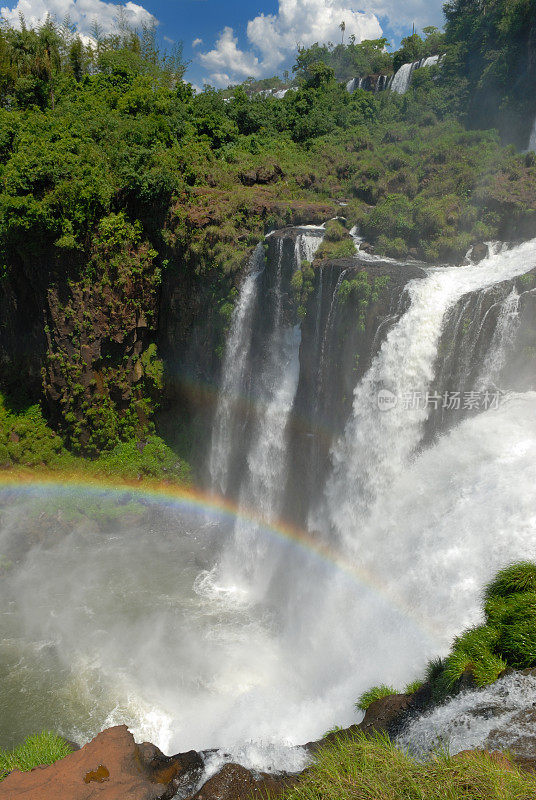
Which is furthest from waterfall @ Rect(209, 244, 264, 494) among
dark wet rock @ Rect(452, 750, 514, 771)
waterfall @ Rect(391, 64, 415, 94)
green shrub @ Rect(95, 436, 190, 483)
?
waterfall @ Rect(391, 64, 415, 94)

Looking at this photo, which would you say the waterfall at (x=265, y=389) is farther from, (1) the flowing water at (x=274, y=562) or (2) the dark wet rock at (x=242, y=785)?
(2) the dark wet rock at (x=242, y=785)

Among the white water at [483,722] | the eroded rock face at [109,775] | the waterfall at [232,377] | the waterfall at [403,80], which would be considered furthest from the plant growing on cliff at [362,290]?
the waterfall at [403,80]

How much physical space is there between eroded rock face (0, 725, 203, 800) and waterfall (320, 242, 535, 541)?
8.05m

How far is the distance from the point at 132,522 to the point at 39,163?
12.8 meters

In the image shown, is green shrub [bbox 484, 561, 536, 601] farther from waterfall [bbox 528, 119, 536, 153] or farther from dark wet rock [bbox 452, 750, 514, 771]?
waterfall [bbox 528, 119, 536, 153]

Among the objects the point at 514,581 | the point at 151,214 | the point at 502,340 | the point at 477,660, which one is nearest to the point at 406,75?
the point at 151,214

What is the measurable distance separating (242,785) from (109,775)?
1607mm

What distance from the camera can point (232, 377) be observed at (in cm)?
1755

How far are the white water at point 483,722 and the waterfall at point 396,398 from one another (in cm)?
698

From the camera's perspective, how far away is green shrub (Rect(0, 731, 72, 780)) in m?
6.58

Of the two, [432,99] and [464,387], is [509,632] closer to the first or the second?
[464,387]

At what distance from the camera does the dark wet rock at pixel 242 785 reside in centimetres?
546

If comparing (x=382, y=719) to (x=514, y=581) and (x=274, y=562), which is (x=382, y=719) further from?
(x=274, y=562)

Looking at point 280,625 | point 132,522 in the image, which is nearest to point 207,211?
point 132,522
